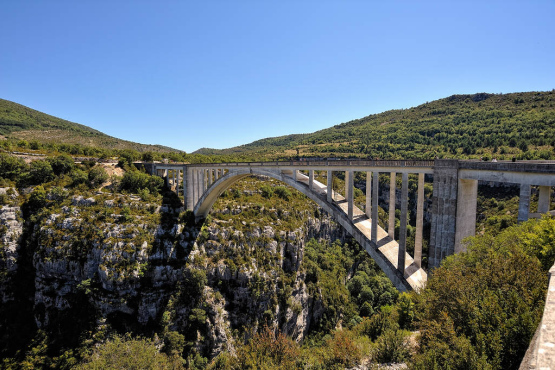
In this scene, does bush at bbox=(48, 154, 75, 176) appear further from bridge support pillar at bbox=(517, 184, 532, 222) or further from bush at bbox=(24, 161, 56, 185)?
bridge support pillar at bbox=(517, 184, 532, 222)

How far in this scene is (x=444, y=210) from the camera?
1135 centimetres

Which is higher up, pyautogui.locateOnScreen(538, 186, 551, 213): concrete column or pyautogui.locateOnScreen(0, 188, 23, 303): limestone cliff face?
pyautogui.locateOnScreen(538, 186, 551, 213): concrete column

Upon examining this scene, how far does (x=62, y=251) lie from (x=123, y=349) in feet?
47.8

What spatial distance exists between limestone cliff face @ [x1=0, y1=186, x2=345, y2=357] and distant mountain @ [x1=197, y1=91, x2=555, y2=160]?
19.7m

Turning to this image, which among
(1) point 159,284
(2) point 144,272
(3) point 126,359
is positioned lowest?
(3) point 126,359

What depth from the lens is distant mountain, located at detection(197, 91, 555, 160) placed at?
50312 mm

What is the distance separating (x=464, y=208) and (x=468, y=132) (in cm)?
7520

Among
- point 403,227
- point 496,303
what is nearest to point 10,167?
point 403,227

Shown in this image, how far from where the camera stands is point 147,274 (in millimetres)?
26438

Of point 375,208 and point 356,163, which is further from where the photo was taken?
point 356,163

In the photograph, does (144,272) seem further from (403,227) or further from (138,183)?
(403,227)

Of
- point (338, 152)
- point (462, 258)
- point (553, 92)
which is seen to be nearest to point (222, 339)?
point (462, 258)

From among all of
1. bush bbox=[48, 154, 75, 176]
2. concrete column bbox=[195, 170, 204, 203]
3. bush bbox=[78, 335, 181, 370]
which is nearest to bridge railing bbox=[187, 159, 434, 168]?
concrete column bbox=[195, 170, 204, 203]

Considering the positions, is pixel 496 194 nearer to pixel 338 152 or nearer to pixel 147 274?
pixel 338 152
